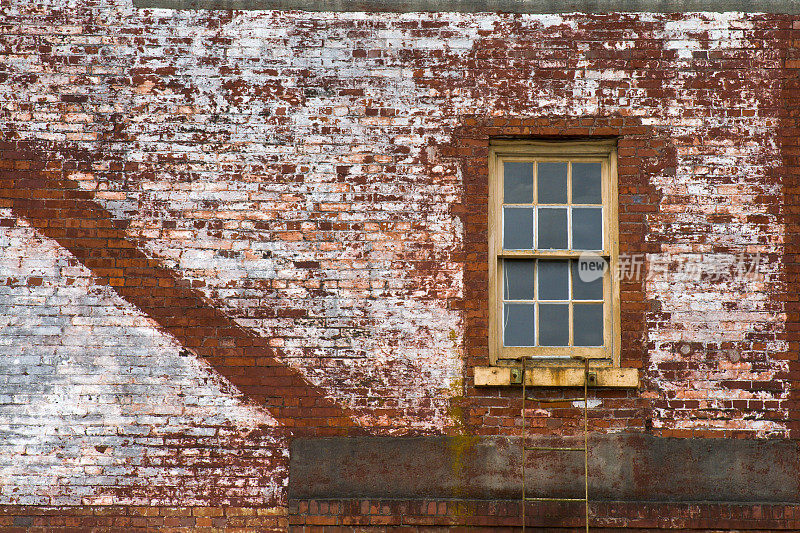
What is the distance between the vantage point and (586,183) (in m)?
6.19

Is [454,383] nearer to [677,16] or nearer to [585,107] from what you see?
[585,107]

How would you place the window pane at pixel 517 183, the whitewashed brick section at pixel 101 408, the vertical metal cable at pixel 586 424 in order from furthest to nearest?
1. the window pane at pixel 517 183
2. the whitewashed brick section at pixel 101 408
3. the vertical metal cable at pixel 586 424

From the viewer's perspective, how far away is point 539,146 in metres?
6.17

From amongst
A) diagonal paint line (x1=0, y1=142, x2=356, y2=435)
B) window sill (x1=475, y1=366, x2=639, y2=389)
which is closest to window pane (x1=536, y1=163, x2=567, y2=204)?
window sill (x1=475, y1=366, x2=639, y2=389)

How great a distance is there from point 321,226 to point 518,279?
1.70 metres

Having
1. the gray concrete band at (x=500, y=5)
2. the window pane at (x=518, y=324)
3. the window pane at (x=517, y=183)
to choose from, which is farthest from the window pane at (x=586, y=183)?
the gray concrete band at (x=500, y=5)

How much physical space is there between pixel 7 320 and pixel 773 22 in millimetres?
6780

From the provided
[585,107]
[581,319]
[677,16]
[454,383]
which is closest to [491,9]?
[585,107]

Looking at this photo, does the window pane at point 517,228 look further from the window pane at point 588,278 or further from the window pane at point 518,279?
the window pane at point 588,278

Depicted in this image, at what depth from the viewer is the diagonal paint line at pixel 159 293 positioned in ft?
19.3

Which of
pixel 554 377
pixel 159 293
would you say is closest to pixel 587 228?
pixel 554 377

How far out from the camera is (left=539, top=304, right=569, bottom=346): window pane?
607cm

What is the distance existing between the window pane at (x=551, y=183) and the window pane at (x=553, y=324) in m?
0.90

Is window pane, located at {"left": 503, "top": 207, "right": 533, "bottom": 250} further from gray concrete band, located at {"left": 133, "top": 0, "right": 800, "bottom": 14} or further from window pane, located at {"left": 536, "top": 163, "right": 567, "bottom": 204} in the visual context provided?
gray concrete band, located at {"left": 133, "top": 0, "right": 800, "bottom": 14}
